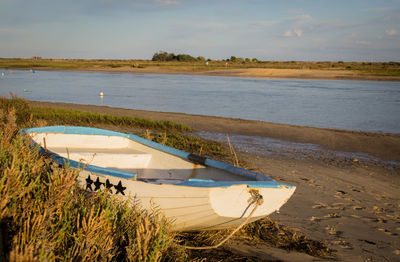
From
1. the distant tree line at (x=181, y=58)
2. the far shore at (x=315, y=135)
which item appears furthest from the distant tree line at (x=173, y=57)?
the far shore at (x=315, y=135)

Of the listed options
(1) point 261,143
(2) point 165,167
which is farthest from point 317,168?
(2) point 165,167

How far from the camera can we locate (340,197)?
21.8 feet

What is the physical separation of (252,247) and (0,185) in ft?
10.0

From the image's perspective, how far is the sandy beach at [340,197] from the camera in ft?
15.5

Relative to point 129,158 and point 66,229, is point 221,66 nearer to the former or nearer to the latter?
point 129,158

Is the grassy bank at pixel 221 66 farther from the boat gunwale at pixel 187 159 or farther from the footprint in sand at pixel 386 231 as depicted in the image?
the boat gunwale at pixel 187 159

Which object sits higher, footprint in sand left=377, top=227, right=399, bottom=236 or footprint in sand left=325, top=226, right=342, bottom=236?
footprint in sand left=325, top=226, right=342, bottom=236

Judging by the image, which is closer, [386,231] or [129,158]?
[386,231]

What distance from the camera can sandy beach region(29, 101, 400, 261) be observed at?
4.71 m

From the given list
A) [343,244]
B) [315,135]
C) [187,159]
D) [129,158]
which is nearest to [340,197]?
[343,244]

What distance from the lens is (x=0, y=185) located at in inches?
118

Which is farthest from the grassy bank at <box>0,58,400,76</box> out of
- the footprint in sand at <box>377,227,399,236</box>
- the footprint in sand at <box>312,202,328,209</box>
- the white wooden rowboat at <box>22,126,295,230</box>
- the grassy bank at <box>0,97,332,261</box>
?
the grassy bank at <box>0,97,332,261</box>

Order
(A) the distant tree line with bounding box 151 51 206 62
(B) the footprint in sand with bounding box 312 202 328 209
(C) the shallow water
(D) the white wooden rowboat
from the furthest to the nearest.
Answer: (A) the distant tree line with bounding box 151 51 206 62, (C) the shallow water, (B) the footprint in sand with bounding box 312 202 328 209, (D) the white wooden rowboat

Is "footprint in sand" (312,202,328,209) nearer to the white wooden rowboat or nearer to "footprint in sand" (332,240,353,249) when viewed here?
"footprint in sand" (332,240,353,249)
